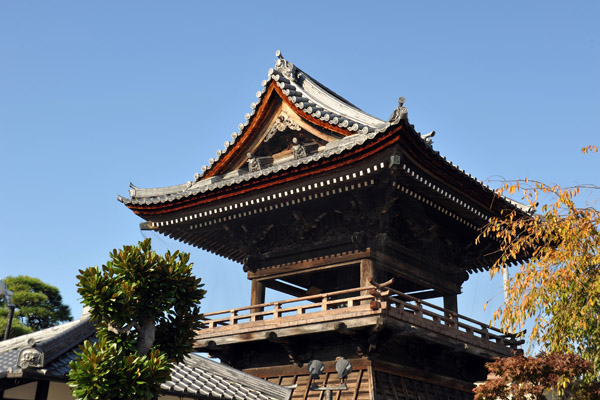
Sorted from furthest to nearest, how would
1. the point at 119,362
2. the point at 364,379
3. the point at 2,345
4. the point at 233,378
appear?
the point at 364,379, the point at 233,378, the point at 2,345, the point at 119,362

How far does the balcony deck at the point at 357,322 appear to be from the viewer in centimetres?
1680

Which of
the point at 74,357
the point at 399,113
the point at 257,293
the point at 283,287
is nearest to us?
the point at 74,357

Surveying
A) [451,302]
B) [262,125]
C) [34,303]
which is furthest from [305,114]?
[34,303]

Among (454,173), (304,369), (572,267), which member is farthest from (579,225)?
(304,369)

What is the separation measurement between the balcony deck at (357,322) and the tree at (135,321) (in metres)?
6.42

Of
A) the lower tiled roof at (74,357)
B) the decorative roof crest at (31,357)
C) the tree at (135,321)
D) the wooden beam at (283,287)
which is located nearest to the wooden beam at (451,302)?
the wooden beam at (283,287)

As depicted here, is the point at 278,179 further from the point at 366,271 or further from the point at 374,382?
the point at 374,382

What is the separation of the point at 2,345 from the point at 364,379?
914cm

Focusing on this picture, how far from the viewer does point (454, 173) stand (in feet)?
59.5

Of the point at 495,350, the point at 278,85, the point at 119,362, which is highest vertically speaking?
the point at 278,85

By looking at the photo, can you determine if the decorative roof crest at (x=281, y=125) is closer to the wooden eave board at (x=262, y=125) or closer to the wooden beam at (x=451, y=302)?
the wooden eave board at (x=262, y=125)

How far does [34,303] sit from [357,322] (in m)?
21.2

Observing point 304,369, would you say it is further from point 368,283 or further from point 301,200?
point 301,200

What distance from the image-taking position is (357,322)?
55.3 ft
